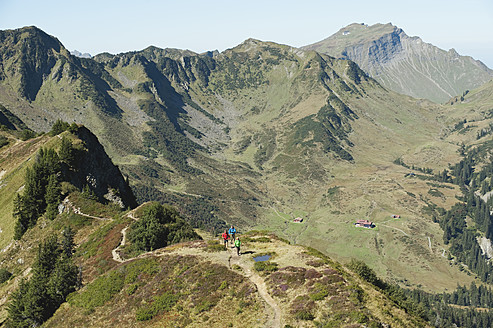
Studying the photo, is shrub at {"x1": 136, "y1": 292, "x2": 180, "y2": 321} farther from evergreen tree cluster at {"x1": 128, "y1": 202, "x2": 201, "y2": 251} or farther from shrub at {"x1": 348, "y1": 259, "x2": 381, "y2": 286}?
shrub at {"x1": 348, "y1": 259, "x2": 381, "y2": 286}

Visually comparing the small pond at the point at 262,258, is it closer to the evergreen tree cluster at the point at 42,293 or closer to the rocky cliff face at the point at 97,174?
the evergreen tree cluster at the point at 42,293

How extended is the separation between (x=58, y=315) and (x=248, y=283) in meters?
35.5

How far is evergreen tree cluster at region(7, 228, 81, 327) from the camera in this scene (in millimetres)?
71125

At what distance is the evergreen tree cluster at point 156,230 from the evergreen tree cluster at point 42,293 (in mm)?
14152

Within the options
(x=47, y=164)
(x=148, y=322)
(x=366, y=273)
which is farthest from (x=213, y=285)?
(x=47, y=164)

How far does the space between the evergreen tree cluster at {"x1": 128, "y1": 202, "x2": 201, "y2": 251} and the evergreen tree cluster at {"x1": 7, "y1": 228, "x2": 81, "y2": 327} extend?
14152mm

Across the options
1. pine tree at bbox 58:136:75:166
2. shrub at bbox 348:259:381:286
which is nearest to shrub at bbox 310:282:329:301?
shrub at bbox 348:259:381:286

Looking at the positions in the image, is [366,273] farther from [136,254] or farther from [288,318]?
[136,254]

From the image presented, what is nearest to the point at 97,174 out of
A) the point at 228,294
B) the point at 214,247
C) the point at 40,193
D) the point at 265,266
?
the point at 40,193

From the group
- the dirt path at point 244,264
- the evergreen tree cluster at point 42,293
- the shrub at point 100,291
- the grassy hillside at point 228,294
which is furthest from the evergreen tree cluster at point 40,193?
the grassy hillside at point 228,294

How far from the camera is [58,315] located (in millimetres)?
69938

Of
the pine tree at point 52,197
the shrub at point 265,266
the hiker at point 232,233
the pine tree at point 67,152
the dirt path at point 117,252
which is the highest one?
the pine tree at point 67,152

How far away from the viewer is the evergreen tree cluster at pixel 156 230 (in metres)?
87.8

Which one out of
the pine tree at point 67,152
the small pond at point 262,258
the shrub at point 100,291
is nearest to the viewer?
the shrub at point 100,291
